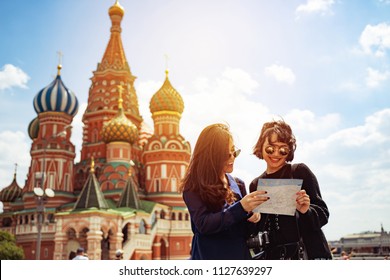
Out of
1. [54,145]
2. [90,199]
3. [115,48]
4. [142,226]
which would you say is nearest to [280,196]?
[90,199]

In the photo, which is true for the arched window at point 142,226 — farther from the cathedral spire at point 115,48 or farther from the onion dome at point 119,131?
the cathedral spire at point 115,48

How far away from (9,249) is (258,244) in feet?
58.9

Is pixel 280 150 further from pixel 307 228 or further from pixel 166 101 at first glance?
pixel 166 101

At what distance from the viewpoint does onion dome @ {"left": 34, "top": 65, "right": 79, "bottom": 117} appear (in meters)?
23.4

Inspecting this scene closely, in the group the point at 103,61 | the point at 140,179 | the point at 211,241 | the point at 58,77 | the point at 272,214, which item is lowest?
the point at 211,241

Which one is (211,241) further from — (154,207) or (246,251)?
(154,207)

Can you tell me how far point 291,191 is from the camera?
79.7 inches

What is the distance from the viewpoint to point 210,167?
6.69 ft

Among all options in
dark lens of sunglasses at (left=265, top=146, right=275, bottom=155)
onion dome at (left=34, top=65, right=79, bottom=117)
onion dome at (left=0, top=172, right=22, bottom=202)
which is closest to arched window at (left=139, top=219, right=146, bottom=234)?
onion dome at (left=34, top=65, right=79, bottom=117)

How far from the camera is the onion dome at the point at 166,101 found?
24.9 meters

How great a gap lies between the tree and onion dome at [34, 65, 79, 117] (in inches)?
304

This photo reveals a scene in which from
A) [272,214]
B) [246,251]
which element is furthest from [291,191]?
[246,251]

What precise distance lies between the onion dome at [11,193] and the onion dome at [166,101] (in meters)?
10.4
